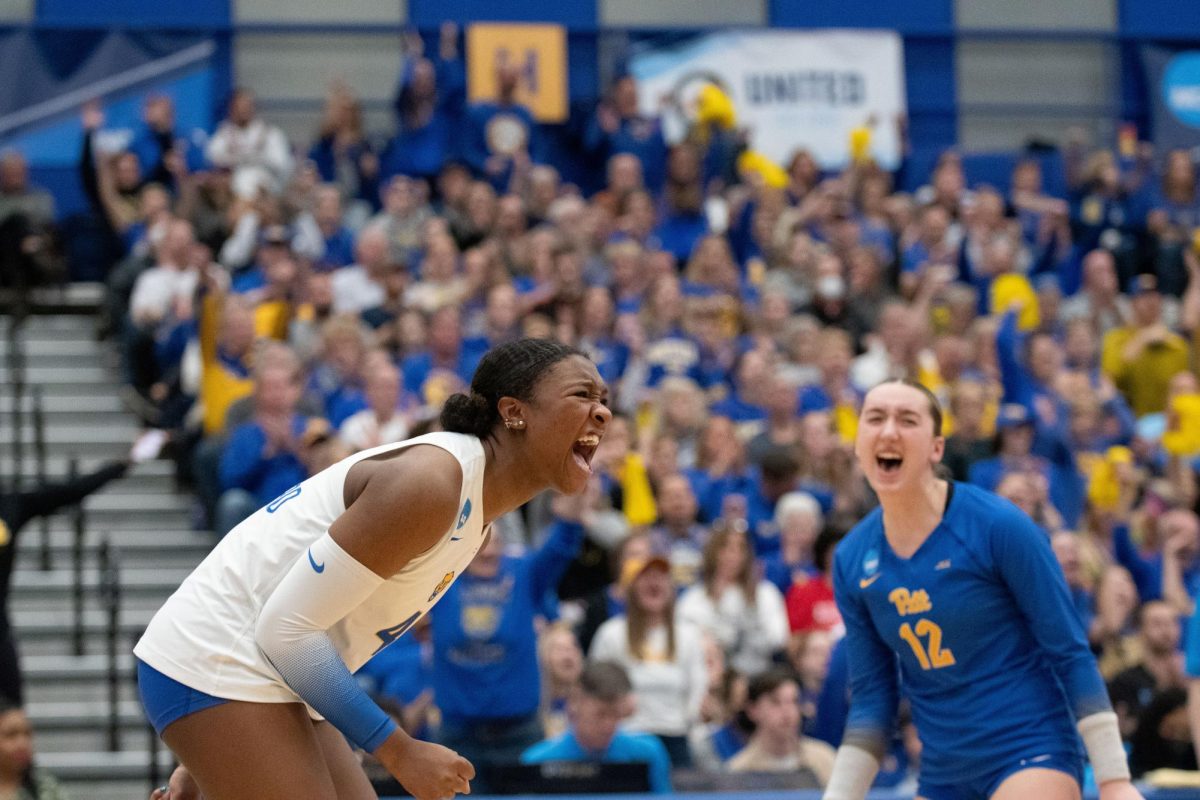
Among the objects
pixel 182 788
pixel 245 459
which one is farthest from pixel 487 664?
pixel 182 788

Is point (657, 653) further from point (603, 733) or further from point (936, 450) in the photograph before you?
point (936, 450)

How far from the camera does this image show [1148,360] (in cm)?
1330

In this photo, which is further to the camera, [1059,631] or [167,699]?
[1059,631]

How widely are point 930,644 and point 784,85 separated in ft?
44.6

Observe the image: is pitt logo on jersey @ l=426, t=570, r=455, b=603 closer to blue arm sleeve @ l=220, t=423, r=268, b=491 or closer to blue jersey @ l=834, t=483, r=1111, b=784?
blue jersey @ l=834, t=483, r=1111, b=784

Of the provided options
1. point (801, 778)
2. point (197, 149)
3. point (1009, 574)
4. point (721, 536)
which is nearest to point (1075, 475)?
point (721, 536)

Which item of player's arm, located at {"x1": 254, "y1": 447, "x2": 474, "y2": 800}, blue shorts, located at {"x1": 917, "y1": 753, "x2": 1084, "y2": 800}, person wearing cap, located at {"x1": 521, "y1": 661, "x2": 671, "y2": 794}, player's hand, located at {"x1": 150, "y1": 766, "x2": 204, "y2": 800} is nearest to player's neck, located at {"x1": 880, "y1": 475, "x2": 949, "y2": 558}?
blue shorts, located at {"x1": 917, "y1": 753, "x2": 1084, "y2": 800}

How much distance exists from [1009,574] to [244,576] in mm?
2225

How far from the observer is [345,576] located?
13.0ft

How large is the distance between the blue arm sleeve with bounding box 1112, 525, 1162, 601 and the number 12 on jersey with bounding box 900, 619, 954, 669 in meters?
6.07

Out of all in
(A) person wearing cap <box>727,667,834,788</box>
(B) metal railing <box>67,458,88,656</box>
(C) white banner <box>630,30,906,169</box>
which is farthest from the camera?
(C) white banner <box>630,30,906,169</box>

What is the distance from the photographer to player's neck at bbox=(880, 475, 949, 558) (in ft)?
17.6

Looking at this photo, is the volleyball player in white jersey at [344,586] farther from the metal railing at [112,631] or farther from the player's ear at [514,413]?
the metal railing at [112,631]

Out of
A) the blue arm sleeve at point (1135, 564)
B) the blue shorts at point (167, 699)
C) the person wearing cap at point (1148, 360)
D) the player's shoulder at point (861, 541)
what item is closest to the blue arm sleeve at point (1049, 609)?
the player's shoulder at point (861, 541)
